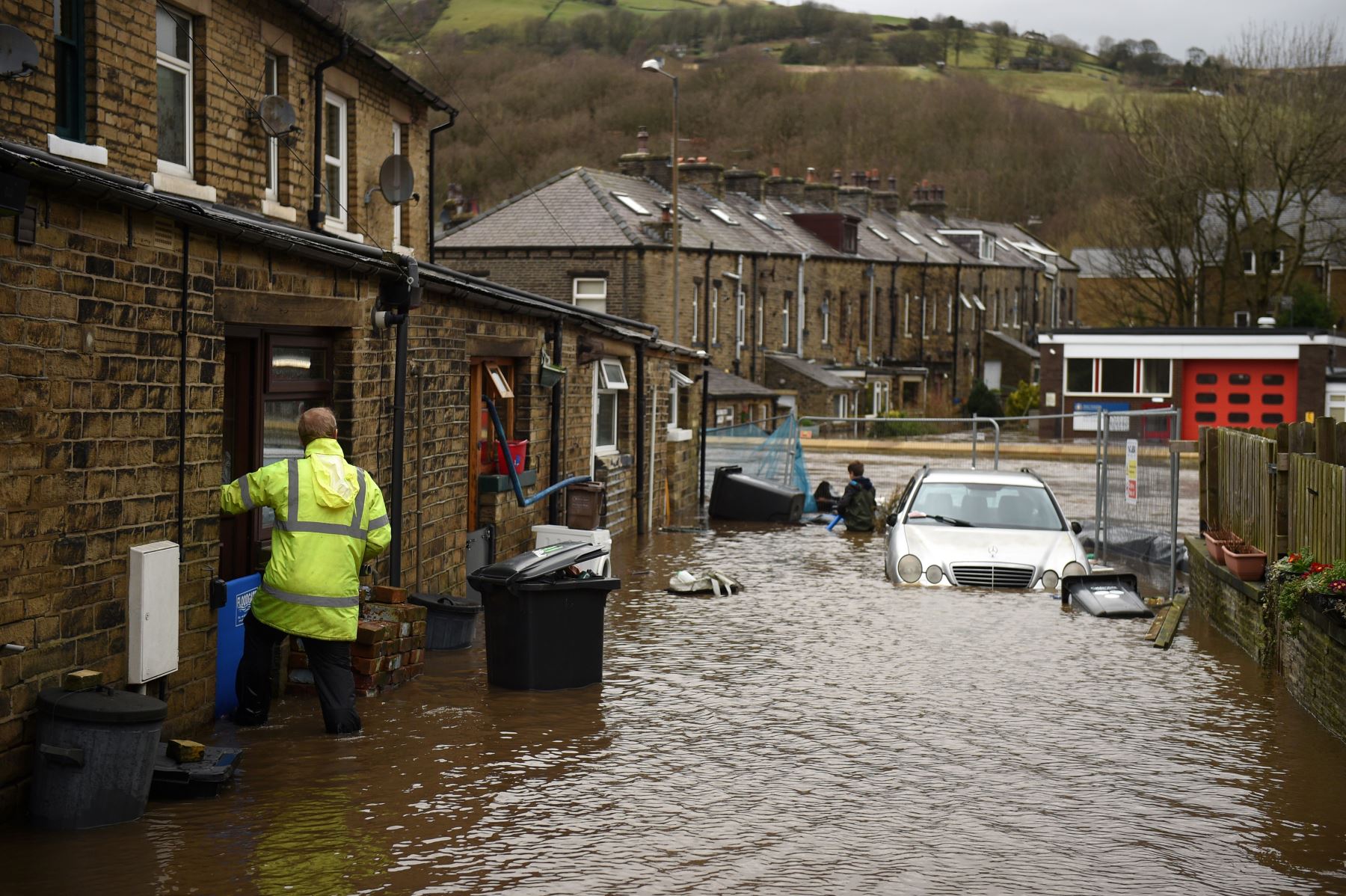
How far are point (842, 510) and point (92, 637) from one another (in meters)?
17.4

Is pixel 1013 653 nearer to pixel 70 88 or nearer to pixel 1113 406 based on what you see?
pixel 70 88

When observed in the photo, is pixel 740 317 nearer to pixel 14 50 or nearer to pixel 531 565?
pixel 531 565

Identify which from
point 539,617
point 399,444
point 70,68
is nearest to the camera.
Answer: point 539,617

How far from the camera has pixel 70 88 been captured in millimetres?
13430

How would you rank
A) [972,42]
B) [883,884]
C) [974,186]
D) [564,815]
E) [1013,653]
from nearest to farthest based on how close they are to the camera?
[883,884] < [564,815] < [1013,653] < [974,186] < [972,42]

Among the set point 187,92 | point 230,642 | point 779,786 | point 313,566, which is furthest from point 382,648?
point 187,92

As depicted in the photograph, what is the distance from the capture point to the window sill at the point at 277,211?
17125mm

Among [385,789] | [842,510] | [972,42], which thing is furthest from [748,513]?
[972,42]

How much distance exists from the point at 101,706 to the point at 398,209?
16178mm

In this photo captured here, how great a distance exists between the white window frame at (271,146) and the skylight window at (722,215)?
124 ft

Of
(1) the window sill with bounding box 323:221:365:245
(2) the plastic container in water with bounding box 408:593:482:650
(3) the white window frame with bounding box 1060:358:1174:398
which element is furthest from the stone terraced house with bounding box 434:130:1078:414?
(2) the plastic container in water with bounding box 408:593:482:650

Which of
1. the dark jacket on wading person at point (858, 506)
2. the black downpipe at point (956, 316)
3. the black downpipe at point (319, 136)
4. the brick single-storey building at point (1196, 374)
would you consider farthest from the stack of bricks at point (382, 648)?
the black downpipe at point (956, 316)

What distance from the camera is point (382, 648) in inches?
411

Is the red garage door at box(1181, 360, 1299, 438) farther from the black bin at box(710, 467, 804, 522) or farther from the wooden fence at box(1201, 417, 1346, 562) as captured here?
the wooden fence at box(1201, 417, 1346, 562)
